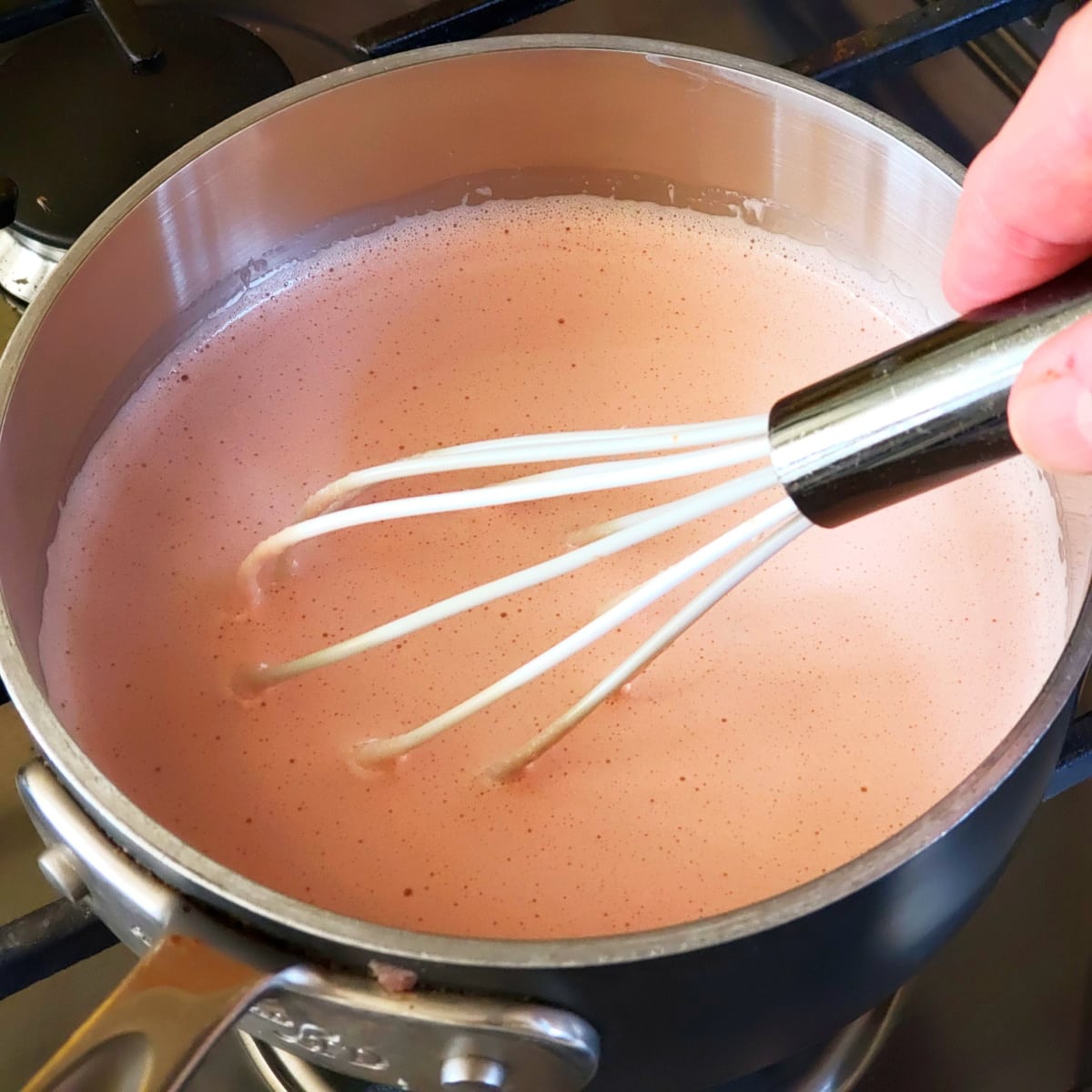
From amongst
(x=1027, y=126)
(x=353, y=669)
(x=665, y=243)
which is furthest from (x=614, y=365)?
(x=1027, y=126)

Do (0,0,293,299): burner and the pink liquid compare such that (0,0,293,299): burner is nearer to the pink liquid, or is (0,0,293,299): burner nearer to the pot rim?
the pink liquid

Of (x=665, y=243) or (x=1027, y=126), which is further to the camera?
(x=665, y=243)

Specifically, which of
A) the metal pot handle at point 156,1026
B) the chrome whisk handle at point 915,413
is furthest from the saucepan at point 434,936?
the chrome whisk handle at point 915,413

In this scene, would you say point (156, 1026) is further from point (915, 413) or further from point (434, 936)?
point (915, 413)

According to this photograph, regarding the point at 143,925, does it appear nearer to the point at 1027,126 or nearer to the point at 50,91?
the point at 1027,126

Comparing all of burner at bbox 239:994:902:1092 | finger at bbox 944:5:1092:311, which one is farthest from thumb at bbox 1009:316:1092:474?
Answer: burner at bbox 239:994:902:1092
